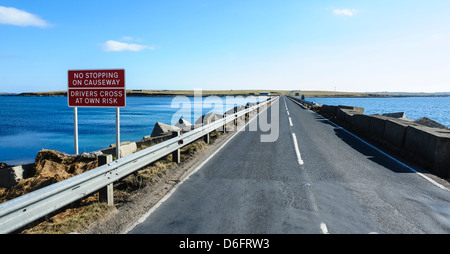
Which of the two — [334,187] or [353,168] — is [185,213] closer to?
[334,187]

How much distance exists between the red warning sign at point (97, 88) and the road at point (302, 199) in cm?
273

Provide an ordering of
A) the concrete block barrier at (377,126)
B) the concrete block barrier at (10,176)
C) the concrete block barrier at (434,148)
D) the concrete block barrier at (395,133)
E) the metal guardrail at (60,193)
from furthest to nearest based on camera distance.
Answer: the concrete block barrier at (377,126)
the concrete block barrier at (395,133)
the concrete block barrier at (434,148)
the concrete block barrier at (10,176)
the metal guardrail at (60,193)

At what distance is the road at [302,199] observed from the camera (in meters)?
4.38

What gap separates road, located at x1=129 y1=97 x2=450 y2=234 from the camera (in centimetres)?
438

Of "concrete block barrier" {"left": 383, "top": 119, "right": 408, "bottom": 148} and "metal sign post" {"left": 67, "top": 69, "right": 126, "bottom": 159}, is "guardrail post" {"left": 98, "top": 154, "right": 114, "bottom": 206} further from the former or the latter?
"concrete block barrier" {"left": 383, "top": 119, "right": 408, "bottom": 148}

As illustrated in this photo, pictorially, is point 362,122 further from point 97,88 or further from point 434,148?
point 97,88

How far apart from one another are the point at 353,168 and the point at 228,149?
4229 mm

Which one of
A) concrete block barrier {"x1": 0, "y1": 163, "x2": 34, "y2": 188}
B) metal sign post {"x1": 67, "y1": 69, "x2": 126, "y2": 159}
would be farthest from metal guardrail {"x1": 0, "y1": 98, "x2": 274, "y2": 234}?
concrete block barrier {"x1": 0, "y1": 163, "x2": 34, "y2": 188}

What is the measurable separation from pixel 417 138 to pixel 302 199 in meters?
6.03

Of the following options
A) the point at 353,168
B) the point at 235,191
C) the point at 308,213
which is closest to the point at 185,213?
the point at 235,191

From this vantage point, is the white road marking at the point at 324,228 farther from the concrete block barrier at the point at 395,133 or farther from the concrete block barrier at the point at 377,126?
the concrete block barrier at the point at 377,126

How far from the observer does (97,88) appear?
7430 millimetres

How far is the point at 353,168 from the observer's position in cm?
803

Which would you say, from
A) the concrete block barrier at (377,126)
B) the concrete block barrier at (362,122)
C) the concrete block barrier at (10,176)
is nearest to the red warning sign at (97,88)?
the concrete block barrier at (10,176)
